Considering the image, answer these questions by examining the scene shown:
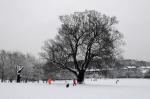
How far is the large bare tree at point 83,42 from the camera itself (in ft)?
150

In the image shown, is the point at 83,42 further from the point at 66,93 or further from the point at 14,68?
the point at 14,68

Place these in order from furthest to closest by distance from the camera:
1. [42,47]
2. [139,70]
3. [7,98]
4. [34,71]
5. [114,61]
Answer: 1. [139,70]
2. [34,71]
3. [42,47]
4. [114,61]
5. [7,98]

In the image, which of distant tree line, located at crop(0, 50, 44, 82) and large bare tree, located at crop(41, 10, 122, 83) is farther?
distant tree line, located at crop(0, 50, 44, 82)

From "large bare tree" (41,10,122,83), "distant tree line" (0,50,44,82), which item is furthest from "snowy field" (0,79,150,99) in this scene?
"distant tree line" (0,50,44,82)

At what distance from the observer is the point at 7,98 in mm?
17781

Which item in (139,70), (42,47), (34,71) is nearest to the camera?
(42,47)

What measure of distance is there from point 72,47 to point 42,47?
5.32 meters

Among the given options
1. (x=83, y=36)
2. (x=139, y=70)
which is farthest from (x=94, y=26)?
(x=139, y=70)

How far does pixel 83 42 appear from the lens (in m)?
47.1

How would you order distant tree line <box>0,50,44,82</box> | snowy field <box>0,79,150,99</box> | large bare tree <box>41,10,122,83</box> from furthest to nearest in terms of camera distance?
distant tree line <box>0,50,44,82</box> → large bare tree <box>41,10,122,83</box> → snowy field <box>0,79,150,99</box>

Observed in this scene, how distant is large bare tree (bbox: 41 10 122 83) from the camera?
150ft

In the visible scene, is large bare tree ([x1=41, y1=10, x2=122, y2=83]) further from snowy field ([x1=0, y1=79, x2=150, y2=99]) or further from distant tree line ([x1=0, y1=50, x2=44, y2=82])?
distant tree line ([x1=0, y1=50, x2=44, y2=82])

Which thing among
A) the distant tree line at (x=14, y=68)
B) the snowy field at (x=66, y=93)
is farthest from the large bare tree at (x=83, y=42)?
the distant tree line at (x=14, y=68)

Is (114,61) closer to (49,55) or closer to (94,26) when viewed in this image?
(94,26)
